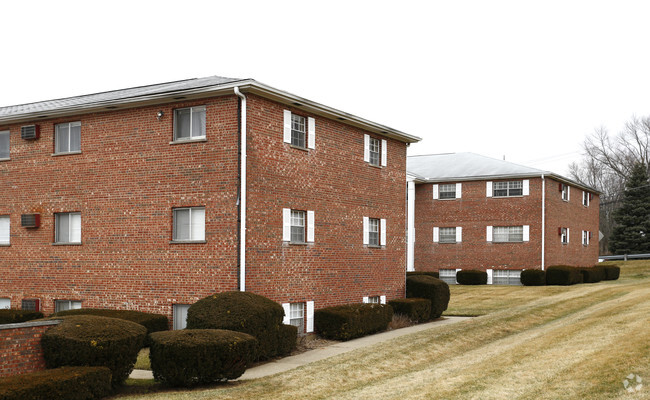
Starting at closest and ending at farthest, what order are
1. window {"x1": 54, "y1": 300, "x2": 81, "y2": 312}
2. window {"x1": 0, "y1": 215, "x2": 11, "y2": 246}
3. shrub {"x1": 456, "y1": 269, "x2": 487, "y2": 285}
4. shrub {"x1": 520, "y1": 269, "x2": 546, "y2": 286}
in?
window {"x1": 54, "y1": 300, "x2": 81, "y2": 312} < window {"x1": 0, "y1": 215, "x2": 11, "y2": 246} < shrub {"x1": 520, "y1": 269, "x2": 546, "y2": 286} < shrub {"x1": 456, "y1": 269, "x2": 487, "y2": 285}

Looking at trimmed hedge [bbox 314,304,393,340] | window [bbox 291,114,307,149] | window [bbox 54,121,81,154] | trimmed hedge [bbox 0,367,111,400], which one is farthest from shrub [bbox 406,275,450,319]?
trimmed hedge [bbox 0,367,111,400]

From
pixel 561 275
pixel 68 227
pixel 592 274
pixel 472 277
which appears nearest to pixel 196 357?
pixel 68 227

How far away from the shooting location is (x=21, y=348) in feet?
42.8

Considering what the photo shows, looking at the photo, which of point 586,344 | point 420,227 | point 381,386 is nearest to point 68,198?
point 381,386

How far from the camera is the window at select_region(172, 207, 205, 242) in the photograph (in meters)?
19.9

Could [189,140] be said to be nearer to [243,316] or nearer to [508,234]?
[243,316]

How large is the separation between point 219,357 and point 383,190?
1309 centimetres

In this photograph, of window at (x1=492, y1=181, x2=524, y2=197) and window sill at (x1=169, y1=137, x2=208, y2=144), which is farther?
window at (x1=492, y1=181, x2=524, y2=197)

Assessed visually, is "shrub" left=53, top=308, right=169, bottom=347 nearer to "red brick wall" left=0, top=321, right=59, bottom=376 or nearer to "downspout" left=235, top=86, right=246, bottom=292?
"downspout" left=235, top=86, right=246, bottom=292

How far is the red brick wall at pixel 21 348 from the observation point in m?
12.8

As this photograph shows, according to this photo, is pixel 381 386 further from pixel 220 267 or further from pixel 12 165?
pixel 12 165

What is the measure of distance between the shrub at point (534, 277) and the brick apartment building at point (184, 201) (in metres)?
16.0

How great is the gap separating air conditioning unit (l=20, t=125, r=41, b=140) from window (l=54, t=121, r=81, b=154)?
69cm

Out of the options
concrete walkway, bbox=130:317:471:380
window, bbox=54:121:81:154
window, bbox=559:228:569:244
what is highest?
window, bbox=54:121:81:154
